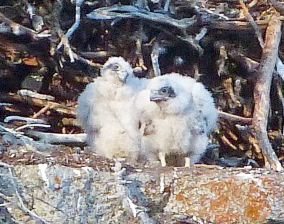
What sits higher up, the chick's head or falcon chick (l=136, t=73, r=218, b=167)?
the chick's head

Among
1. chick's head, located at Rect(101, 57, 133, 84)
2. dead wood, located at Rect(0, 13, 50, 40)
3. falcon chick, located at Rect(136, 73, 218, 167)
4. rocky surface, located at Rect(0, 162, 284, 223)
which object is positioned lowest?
rocky surface, located at Rect(0, 162, 284, 223)

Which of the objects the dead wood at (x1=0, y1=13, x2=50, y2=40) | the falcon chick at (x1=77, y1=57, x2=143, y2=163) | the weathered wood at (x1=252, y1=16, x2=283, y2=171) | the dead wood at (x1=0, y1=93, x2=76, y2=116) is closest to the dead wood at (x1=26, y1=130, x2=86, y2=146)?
the dead wood at (x1=0, y1=93, x2=76, y2=116)

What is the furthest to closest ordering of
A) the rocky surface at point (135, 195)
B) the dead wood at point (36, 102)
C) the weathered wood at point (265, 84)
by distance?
the dead wood at point (36, 102) → the weathered wood at point (265, 84) → the rocky surface at point (135, 195)

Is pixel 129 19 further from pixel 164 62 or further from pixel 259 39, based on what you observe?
pixel 259 39

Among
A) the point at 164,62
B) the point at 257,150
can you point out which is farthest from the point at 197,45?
the point at 257,150

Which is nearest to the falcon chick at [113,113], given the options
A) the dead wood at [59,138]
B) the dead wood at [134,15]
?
the dead wood at [59,138]

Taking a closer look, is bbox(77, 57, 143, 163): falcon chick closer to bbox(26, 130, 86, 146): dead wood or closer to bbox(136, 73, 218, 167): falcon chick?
bbox(136, 73, 218, 167): falcon chick

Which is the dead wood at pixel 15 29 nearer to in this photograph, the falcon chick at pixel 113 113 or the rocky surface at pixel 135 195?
the falcon chick at pixel 113 113
